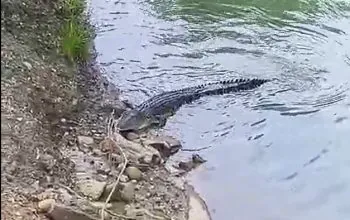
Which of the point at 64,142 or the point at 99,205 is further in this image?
the point at 64,142

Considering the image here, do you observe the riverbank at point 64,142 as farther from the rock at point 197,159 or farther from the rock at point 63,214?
the rock at point 197,159

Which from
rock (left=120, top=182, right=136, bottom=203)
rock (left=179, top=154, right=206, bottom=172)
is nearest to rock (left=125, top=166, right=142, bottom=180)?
rock (left=120, top=182, right=136, bottom=203)

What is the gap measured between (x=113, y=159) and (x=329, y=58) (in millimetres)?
3171

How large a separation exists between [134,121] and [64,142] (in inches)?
33.6

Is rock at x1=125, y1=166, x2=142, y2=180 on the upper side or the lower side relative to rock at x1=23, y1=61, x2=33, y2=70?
lower

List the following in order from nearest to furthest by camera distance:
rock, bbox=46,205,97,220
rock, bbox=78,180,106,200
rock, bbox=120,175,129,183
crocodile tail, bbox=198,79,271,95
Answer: rock, bbox=46,205,97,220 → rock, bbox=78,180,106,200 → rock, bbox=120,175,129,183 → crocodile tail, bbox=198,79,271,95

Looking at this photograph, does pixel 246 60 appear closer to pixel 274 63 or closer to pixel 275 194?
pixel 274 63

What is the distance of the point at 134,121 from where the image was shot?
5.35 meters

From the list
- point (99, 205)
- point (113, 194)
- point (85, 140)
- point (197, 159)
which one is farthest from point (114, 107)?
point (99, 205)

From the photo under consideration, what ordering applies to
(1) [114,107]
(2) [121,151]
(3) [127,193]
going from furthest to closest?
(1) [114,107] < (2) [121,151] < (3) [127,193]

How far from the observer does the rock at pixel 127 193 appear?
4.16 meters

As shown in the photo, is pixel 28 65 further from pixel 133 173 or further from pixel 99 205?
pixel 99 205

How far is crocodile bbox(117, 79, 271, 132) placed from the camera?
536cm

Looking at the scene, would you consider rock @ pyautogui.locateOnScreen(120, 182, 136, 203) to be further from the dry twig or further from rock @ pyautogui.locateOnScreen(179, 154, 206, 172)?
rock @ pyautogui.locateOnScreen(179, 154, 206, 172)
